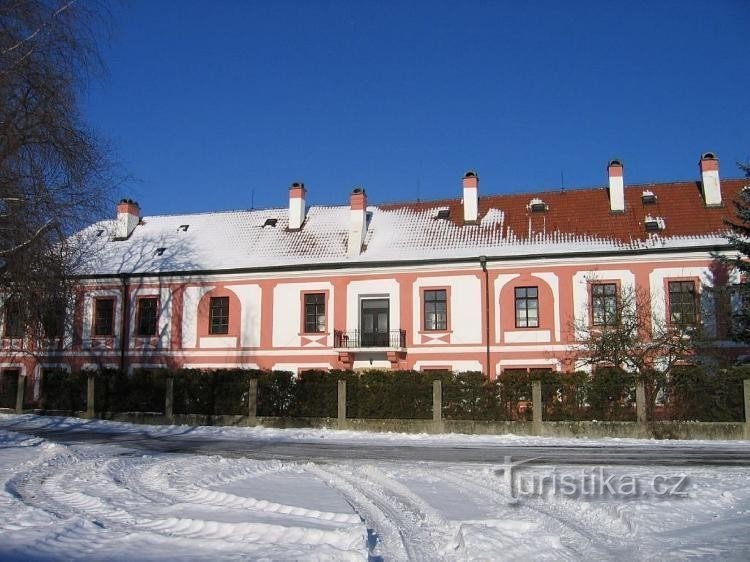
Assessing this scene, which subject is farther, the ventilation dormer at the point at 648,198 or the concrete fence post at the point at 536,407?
the ventilation dormer at the point at 648,198

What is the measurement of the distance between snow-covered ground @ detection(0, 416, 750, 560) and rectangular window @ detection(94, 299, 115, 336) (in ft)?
65.6

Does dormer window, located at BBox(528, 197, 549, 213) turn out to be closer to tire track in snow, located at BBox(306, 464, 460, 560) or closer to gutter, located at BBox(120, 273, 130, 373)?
gutter, located at BBox(120, 273, 130, 373)

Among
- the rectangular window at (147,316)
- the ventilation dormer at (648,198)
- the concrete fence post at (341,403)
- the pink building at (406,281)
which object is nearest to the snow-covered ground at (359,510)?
the concrete fence post at (341,403)

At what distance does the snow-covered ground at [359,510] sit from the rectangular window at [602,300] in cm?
1445

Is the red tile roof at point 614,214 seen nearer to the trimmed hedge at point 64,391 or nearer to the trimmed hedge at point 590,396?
the trimmed hedge at point 590,396

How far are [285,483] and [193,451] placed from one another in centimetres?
618

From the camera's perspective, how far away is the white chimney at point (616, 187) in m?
30.9

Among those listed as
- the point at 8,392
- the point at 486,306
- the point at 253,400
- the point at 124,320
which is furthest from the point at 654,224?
the point at 8,392

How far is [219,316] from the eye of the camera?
3238cm

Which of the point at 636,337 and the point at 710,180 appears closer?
the point at 636,337

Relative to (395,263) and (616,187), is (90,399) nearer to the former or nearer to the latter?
(395,263)

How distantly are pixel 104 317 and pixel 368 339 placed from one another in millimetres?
13062

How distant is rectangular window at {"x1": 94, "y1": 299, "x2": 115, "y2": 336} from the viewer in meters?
33.7

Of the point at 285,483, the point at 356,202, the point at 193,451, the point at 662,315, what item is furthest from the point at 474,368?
the point at 285,483
